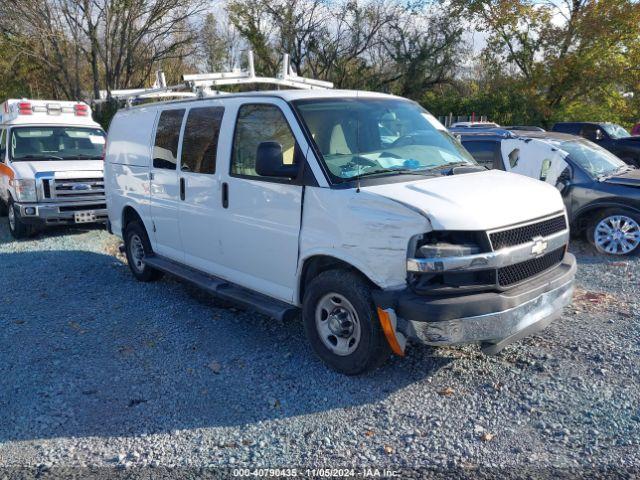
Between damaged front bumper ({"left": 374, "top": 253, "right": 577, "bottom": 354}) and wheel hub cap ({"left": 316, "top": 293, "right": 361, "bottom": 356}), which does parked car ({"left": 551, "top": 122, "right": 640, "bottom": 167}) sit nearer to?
damaged front bumper ({"left": 374, "top": 253, "right": 577, "bottom": 354})

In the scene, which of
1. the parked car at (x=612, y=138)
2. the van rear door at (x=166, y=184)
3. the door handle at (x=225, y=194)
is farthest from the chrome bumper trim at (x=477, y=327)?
the parked car at (x=612, y=138)

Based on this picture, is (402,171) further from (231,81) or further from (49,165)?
(49,165)

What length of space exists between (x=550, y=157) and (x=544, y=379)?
17.4ft

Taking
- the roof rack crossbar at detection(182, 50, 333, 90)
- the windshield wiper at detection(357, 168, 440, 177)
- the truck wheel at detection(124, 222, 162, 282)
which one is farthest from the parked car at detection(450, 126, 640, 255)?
the truck wheel at detection(124, 222, 162, 282)

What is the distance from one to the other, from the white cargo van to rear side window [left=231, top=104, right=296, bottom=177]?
1 centimetres

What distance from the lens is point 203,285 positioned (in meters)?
5.43

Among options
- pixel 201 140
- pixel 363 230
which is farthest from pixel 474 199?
pixel 201 140

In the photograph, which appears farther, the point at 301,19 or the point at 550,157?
the point at 301,19

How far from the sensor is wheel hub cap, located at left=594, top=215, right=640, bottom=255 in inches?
309

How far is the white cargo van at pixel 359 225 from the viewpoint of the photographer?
3660 millimetres

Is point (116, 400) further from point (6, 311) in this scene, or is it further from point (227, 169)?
point (6, 311)

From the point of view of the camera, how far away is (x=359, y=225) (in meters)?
3.88

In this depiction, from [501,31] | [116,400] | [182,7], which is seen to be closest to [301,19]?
[182,7]

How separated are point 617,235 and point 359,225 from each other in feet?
18.5
